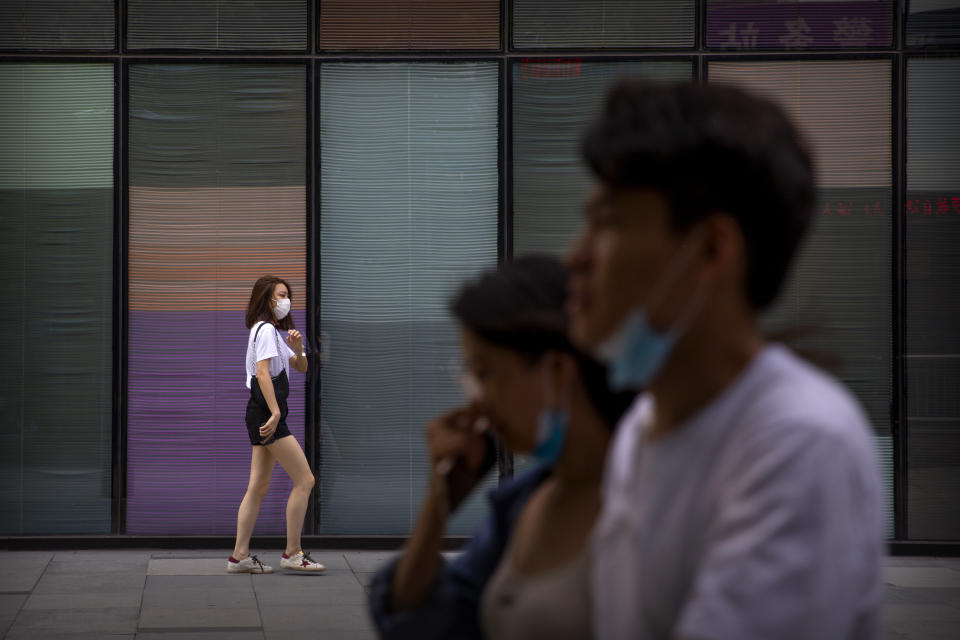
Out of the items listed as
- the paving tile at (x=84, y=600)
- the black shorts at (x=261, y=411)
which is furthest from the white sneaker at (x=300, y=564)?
the paving tile at (x=84, y=600)

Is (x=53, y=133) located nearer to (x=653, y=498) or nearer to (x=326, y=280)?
(x=326, y=280)

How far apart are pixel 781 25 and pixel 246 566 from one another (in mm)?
5910

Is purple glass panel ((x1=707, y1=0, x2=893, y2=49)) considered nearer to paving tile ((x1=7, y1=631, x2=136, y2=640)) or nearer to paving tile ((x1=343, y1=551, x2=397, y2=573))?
paving tile ((x1=343, y1=551, x2=397, y2=573))

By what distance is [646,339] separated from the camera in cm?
131

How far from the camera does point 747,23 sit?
9859 mm

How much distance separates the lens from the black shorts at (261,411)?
860 centimetres

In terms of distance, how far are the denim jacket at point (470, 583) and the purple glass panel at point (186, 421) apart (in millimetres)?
7519

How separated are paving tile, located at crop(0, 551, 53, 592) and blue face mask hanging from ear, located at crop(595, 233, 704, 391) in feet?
Answer: 25.0

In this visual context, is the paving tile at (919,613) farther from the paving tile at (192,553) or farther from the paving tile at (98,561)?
the paving tile at (98,561)

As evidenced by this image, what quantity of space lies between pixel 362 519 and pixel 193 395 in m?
1.68

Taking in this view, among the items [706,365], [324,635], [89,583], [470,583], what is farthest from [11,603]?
[706,365]

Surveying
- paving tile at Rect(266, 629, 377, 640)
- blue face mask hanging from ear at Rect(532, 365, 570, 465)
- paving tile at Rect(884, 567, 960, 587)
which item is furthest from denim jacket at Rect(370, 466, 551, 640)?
paving tile at Rect(884, 567, 960, 587)

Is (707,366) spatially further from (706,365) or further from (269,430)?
(269,430)

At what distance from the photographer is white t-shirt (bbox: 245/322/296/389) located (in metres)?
8.55
